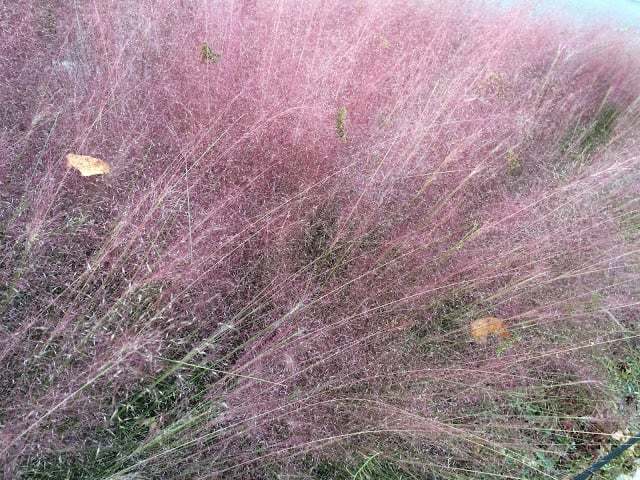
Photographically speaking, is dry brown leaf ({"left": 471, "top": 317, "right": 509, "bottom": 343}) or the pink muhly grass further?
dry brown leaf ({"left": 471, "top": 317, "right": 509, "bottom": 343})

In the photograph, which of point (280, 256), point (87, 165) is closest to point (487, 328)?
point (280, 256)

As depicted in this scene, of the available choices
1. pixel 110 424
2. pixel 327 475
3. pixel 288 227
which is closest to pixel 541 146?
pixel 288 227

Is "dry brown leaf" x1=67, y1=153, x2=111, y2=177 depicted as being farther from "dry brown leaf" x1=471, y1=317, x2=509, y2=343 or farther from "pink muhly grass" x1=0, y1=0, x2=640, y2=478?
"dry brown leaf" x1=471, y1=317, x2=509, y2=343

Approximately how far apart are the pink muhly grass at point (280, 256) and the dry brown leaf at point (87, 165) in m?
0.04

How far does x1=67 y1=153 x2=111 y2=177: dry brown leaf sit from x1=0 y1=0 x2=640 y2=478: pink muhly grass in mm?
40

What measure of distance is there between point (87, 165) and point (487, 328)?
179 centimetres

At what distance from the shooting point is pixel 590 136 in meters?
3.75

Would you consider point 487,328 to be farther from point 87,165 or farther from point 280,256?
point 87,165

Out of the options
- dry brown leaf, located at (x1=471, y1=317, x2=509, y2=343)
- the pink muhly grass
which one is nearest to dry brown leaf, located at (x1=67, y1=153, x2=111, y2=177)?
the pink muhly grass

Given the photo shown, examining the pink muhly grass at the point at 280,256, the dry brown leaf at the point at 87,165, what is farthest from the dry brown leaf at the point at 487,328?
the dry brown leaf at the point at 87,165

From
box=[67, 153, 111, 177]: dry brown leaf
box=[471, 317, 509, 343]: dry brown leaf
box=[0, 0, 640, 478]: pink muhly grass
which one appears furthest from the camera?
box=[471, 317, 509, 343]: dry brown leaf

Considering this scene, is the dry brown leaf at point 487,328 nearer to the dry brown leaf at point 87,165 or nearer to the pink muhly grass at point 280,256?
the pink muhly grass at point 280,256

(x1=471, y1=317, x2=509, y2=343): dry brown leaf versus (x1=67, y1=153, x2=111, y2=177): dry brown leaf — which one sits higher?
(x1=67, y1=153, x2=111, y2=177): dry brown leaf

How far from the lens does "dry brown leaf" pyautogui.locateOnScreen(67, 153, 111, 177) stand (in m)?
1.79
